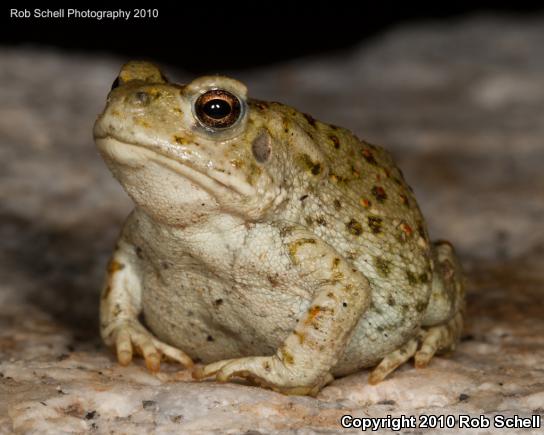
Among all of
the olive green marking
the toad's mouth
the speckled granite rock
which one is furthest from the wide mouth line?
the speckled granite rock

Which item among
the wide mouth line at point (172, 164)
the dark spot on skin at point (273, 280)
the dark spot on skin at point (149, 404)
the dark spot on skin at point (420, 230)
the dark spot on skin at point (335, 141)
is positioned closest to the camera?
the wide mouth line at point (172, 164)

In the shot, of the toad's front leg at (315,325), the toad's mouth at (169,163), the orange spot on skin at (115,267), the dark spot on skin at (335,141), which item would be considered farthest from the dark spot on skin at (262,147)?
the orange spot on skin at (115,267)

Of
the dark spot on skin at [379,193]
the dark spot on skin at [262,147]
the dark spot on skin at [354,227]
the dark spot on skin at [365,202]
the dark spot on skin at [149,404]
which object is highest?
the dark spot on skin at [262,147]

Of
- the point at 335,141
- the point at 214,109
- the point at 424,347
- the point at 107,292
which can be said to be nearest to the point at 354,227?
the point at 335,141

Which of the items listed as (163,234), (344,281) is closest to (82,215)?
(163,234)

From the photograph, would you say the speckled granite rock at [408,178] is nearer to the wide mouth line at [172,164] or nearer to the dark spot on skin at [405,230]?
the dark spot on skin at [405,230]

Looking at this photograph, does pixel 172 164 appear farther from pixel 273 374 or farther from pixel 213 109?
pixel 273 374

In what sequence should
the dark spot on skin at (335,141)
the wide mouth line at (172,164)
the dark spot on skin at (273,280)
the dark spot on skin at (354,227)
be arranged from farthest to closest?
1. the dark spot on skin at (335,141)
2. the dark spot on skin at (354,227)
3. the dark spot on skin at (273,280)
4. the wide mouth line at (172,164)

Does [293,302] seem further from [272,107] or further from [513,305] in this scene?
[513,305]
